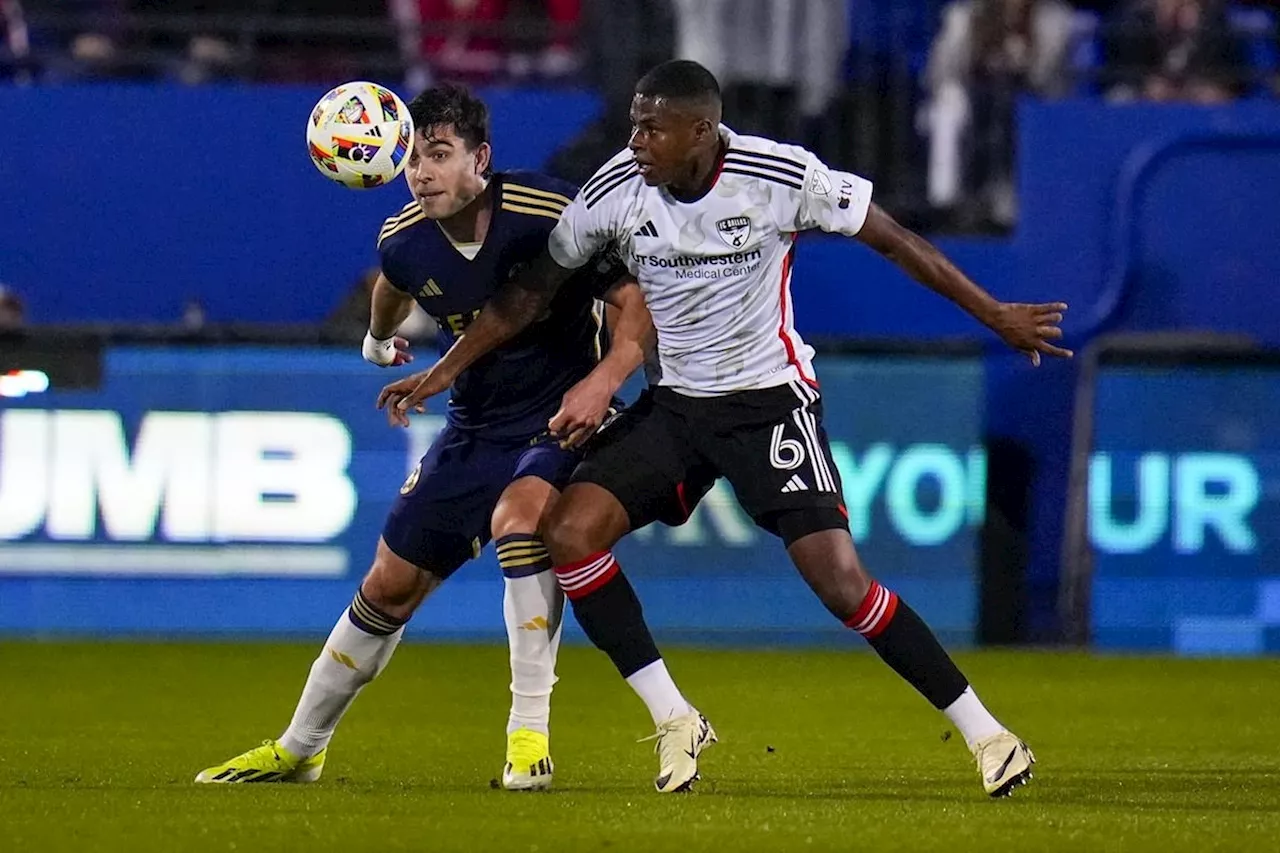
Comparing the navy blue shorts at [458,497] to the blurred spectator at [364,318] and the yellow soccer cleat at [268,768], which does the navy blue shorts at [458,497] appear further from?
the blurred spectator at [364,318]

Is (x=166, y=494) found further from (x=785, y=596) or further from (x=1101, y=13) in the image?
(x=1101, y=13)

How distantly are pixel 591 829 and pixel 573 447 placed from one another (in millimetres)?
1400

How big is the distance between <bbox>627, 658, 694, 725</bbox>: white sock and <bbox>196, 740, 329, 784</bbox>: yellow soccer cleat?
1132 millimetres

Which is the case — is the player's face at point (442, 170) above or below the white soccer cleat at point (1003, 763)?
above

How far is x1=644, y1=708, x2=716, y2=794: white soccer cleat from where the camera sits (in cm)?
688

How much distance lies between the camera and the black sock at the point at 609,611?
6.97 m

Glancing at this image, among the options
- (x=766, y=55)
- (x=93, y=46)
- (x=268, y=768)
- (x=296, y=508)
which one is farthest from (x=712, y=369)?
(x=93, y=46)

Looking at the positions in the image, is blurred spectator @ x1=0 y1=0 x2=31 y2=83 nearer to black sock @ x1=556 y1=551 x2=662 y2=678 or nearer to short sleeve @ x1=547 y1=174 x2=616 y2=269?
short sleeve @ x1=547 y1=174 x2=616 y2=269

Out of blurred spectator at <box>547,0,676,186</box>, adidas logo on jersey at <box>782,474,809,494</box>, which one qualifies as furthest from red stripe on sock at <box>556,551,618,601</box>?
blurred spectator at <box>547,0,676,186</box>

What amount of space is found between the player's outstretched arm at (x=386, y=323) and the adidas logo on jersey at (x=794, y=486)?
1404mm

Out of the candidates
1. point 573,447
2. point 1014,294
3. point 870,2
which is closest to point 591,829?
point 573,447

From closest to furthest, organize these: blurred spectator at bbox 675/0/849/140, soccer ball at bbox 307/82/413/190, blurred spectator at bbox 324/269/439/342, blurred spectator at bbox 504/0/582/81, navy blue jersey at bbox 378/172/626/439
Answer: soccer ball at bbox 307/82/413/190 → navy blue jersey at bbox 378/172/626/439 → blurred spectator at bbox 324/269/439/342 → blurred spectator at bbox 675/0/849/140 → blurred spectator at bbox 504/0/582/81

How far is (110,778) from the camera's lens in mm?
7312

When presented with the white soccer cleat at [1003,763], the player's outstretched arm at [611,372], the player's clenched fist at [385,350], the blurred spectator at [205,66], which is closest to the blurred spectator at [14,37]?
the blurred spectator at [205,66]
